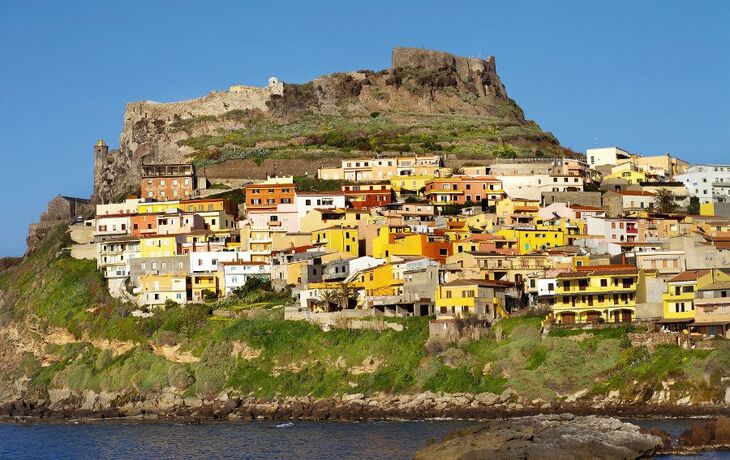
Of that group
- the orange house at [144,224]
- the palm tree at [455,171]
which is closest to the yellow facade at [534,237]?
the palm tree at [455,171]

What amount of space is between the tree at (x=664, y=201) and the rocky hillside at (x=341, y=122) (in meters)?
13.2

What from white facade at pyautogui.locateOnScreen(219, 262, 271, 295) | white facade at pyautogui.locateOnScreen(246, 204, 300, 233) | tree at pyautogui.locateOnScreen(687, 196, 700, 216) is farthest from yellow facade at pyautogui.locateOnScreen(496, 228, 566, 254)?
white facade at pyautogui.locateOnScreen(246, 204, 300, 233)

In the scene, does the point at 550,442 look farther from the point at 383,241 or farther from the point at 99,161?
the point at 99,161

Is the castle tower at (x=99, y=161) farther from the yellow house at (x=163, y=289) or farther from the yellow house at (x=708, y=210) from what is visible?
the yellow house at (x=708, y=210)

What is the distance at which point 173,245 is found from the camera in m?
85.9

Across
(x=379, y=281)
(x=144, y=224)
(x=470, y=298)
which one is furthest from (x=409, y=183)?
(x=470, y=298)

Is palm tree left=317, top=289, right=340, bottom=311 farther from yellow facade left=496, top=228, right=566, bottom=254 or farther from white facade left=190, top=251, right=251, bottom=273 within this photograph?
yellow facade left=496, top=228, right=566, bottom=254

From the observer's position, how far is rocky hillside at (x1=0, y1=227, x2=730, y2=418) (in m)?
62.6

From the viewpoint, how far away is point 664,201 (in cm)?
9219

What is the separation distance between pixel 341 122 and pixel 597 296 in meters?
51.1

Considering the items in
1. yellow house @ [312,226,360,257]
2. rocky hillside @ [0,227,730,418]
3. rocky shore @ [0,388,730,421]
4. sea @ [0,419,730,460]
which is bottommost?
sea @ [0,419,730,460]

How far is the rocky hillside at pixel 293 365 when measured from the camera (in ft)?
205

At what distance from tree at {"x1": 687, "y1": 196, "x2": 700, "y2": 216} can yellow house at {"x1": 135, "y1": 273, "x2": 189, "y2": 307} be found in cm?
3151

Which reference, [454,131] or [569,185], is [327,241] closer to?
[569,185]
